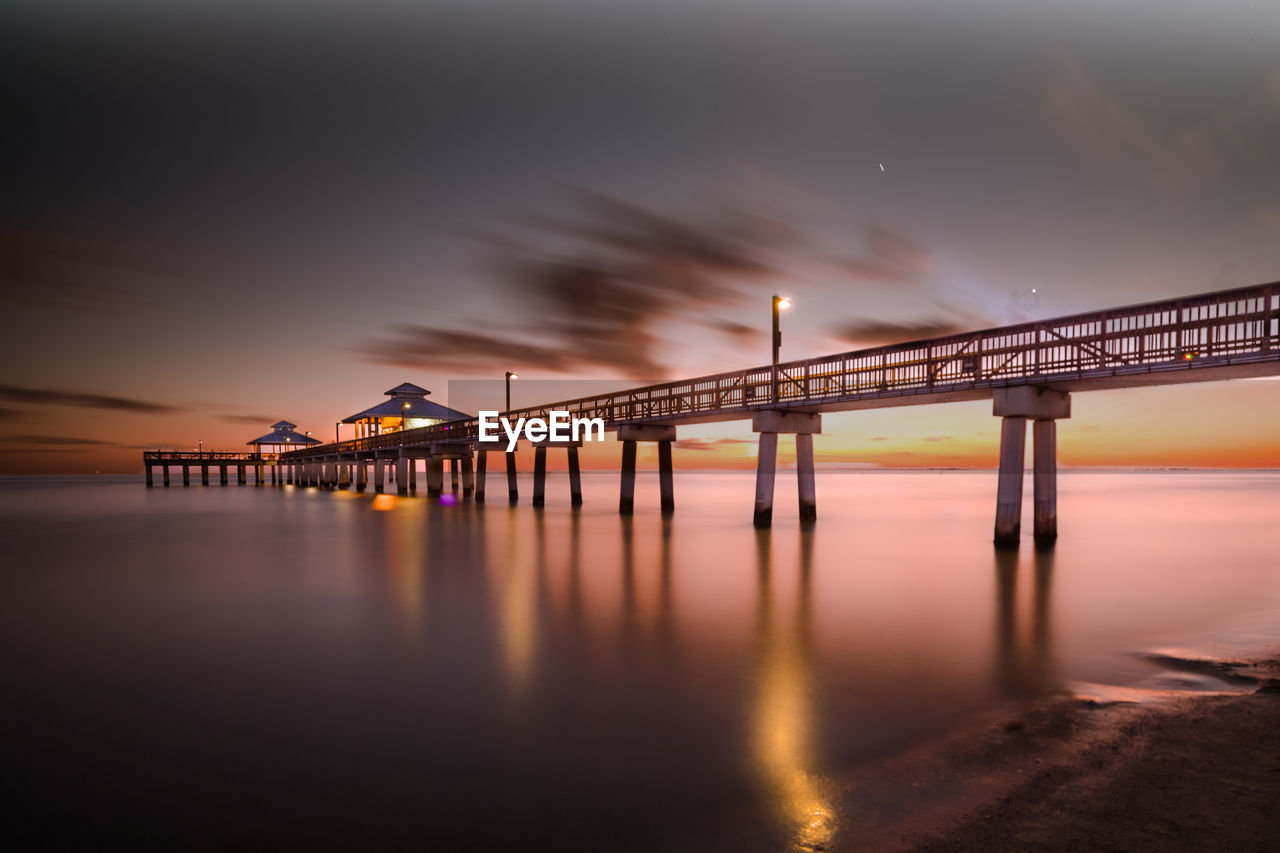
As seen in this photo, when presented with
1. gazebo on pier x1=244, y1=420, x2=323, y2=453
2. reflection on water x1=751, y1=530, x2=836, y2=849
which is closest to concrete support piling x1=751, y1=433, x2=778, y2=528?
reflection on water x1=751, y1=530, x2=836, y2=849

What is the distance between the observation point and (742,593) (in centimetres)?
1541

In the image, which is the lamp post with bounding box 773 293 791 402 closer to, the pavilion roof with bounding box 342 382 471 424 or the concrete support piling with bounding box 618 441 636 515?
the concrete support piling with bounding box 618 441 636 515

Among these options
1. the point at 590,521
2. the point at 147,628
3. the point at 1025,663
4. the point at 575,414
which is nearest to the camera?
the point at 1025,663

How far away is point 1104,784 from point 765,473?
21991 millimetres

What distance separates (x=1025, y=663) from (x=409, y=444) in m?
50.0

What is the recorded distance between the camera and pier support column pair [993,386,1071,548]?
707 inches

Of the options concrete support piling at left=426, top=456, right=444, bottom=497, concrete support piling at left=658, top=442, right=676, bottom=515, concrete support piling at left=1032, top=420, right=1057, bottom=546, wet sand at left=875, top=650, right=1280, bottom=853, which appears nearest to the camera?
wet sand at left=875, top=650, right=1280, bottom=853

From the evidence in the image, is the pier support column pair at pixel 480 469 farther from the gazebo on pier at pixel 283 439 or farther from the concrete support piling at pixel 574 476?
the gazebo on pier at pixel 283 439

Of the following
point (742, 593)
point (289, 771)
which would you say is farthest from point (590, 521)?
point (289, 771)

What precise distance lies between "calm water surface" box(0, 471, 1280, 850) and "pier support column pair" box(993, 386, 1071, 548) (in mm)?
1344

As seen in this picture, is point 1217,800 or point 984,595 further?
point 984,595

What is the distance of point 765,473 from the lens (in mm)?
26953

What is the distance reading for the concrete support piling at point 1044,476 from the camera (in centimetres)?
1897

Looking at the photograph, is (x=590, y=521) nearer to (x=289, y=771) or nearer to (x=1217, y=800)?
(x=289, y=771)
